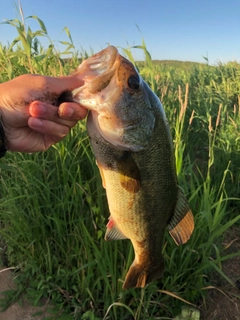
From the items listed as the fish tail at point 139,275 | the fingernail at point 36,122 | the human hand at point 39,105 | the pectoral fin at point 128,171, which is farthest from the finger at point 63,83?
the fish tail at point 139,275

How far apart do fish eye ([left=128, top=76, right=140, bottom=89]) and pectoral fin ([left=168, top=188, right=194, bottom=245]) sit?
0.65m

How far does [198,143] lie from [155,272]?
2697 millimetres

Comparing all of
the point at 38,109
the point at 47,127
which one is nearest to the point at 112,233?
the point at 47,127

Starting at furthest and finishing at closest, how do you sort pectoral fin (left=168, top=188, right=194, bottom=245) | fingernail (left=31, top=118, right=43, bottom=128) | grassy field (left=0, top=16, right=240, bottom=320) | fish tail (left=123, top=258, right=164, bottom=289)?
1. grassy field (left=0, top=16, right=240, bottom=320)
2. fish tail (left=123, top=258, right=164, bottom=289)
3. pectoral fin (left=168, top=188, right=194, bottom=245)
4. fingernail (left=31, top=118, right=43, bottom=128)

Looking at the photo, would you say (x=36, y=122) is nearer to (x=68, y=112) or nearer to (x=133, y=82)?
(x=68, y=112)

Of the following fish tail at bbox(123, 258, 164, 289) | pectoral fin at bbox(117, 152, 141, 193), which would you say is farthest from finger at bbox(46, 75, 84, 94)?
fish tail at bbox(123, 258, 164, 289)

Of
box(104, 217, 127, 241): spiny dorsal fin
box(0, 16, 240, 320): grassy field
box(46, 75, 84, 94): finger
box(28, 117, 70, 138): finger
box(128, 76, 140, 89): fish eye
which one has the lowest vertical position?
box(0, 16, 240, 320): grassy field

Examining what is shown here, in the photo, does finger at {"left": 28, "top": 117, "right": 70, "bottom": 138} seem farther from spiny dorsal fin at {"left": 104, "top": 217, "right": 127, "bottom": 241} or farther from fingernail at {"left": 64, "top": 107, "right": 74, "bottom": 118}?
spiny dorsal fin at {"left": 104, "top": 217, "right": 127, "bottom": 241}

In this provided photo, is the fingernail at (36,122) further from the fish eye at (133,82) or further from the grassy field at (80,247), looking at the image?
the grassy field at (80,247)

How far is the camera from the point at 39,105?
57.8 inches

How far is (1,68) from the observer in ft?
13.4

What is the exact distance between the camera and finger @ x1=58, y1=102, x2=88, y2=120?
1437mm

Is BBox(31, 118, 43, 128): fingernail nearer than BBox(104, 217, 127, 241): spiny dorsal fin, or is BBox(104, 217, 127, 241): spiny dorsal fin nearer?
BBox(31, 118, 43, 128): fingernail

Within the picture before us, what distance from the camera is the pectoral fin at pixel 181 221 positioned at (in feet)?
5.73
